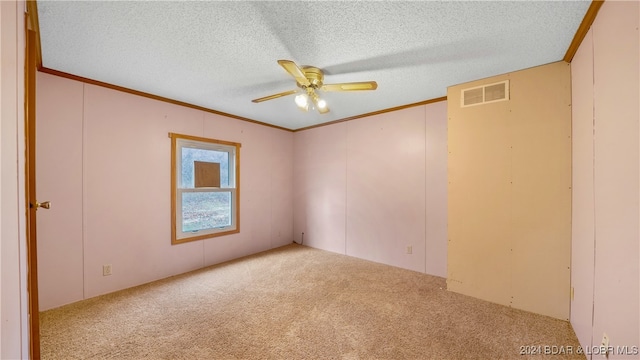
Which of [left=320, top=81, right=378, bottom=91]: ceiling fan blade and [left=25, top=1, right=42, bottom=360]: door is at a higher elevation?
[left=320, top=81, right=378, bottom=91]: ceiling fan blade

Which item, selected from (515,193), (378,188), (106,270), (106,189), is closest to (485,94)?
(515,193)

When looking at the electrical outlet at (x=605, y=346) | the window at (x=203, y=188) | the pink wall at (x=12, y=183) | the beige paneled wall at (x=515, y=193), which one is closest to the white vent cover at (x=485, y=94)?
the beige paneled wall at (x=515, y=193)

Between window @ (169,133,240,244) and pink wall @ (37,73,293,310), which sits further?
window @ (169,133,240,244)

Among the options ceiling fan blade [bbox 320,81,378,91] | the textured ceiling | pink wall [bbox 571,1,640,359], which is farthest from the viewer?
ceiling fan blade [bbox 320,81,378,91]

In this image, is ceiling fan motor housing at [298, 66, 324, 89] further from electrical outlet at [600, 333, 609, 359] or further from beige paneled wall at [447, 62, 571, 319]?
electrical outlet at [600, 333, 609, 359]

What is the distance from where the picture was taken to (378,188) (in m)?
3.78

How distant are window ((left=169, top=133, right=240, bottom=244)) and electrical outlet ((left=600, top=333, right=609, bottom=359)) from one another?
396 centimetres

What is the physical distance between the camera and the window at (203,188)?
3299 millimetres

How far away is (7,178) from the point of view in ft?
3.42

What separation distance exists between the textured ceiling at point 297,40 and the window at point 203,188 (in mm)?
994

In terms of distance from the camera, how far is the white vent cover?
96.4 inches

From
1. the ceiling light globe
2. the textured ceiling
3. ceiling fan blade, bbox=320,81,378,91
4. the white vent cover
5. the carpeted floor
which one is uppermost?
the textured ceiling

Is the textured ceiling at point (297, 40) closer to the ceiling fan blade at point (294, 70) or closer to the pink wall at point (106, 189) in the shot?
the ceiling fan blade at point (294, 70)

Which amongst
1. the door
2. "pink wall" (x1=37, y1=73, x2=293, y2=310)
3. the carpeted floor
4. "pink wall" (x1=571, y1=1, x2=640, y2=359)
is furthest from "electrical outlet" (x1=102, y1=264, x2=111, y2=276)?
"pink wall" (x1=571, y1=1, x2=640, y2=359)
